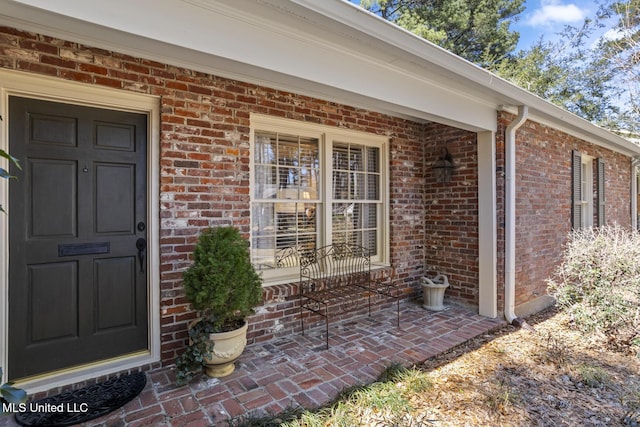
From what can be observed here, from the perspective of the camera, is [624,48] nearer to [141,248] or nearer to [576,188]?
[576,188]

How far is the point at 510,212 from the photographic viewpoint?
3.85 m

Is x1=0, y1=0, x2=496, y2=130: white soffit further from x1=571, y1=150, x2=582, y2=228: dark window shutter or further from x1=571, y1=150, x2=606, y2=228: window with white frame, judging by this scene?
x1=571, y1=150, x2=606, y2=228: window with white frame

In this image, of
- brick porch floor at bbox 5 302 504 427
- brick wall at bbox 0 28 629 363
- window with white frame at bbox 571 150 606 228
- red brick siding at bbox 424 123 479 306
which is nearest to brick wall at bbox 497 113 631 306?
brick wall at bbox 0 28 629 363

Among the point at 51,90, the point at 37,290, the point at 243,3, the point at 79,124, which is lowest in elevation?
the point at 37,290

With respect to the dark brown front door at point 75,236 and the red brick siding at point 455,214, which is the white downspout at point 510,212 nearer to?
the red brick siding at point 455,214

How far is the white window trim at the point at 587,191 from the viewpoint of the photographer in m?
5.85

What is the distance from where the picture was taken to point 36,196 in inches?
88.9

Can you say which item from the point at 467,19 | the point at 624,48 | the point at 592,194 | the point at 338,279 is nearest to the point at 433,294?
the point at 338,279

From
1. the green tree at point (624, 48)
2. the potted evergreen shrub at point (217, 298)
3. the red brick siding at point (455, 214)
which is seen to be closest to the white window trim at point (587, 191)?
the red brick siding at point (455, 214)

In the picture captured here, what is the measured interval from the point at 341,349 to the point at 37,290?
2.45m

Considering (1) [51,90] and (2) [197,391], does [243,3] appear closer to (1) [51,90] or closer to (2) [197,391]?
(1) [51,90]

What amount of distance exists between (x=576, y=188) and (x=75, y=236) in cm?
676

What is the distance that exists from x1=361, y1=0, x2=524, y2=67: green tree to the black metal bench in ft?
26.9

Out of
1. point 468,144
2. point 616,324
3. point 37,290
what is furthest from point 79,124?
point 616,324
